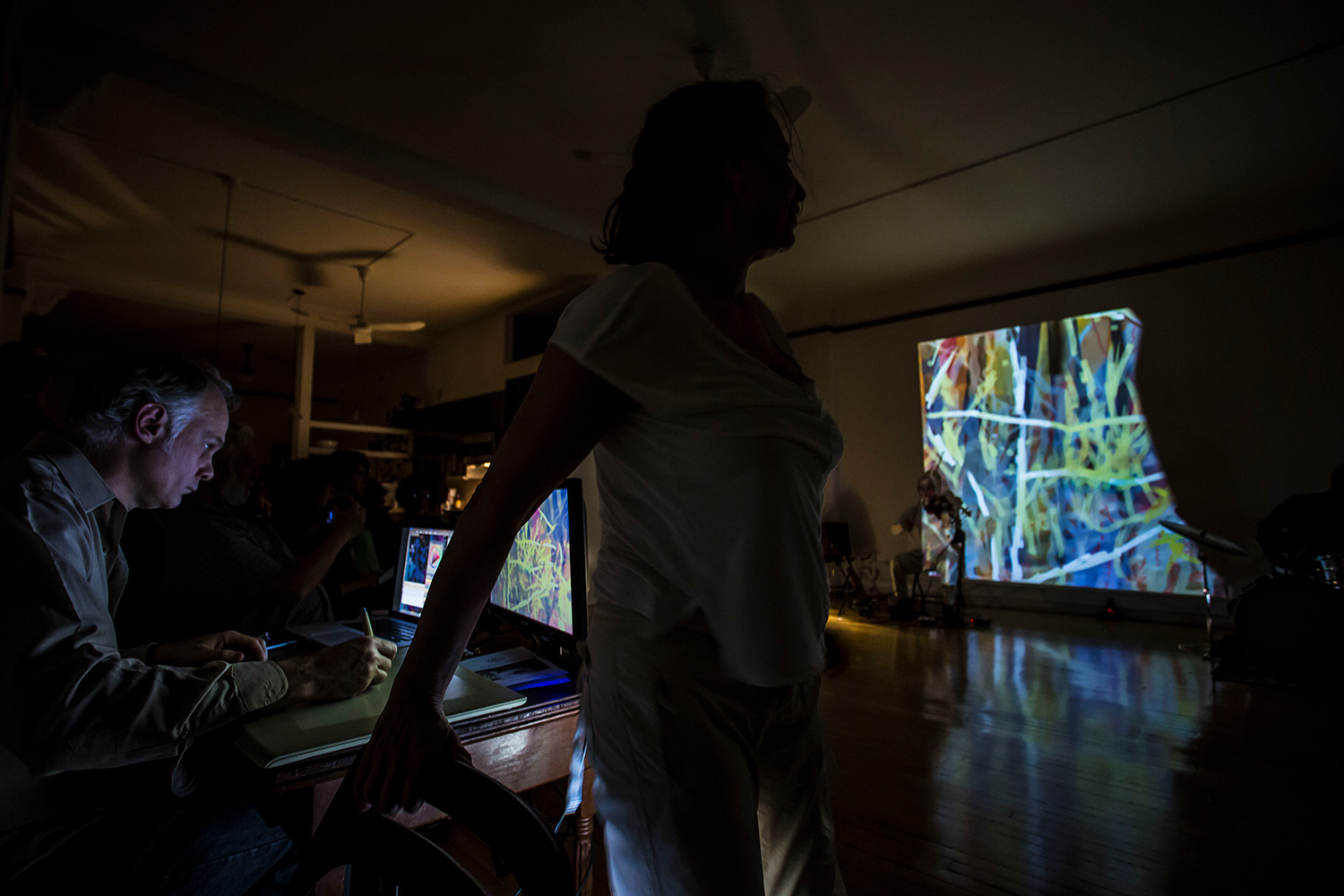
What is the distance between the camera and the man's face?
1.21 m

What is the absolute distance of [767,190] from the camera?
0.70 meters

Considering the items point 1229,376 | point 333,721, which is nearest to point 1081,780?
point 333,721

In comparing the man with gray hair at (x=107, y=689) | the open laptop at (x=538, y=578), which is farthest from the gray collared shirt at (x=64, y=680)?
the open laptop at (x=538, y=578)

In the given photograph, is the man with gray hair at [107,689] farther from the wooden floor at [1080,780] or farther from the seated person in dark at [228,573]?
the wooden floor at [1080,780]

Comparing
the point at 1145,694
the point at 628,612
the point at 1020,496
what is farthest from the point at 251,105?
the point at 1020,496

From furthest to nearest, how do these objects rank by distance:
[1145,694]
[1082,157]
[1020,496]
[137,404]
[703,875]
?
[1020,496]
[1082,157]
[1145,694]
[137,404]
[703,875]

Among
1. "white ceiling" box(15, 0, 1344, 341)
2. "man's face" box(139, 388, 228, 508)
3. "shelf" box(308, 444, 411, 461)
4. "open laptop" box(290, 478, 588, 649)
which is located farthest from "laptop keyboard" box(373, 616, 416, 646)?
"shelf" box(308, 444, 411, 461)

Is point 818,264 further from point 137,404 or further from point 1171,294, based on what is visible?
point 137,404

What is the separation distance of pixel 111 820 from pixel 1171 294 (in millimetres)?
7267

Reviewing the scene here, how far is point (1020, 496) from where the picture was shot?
243 inches

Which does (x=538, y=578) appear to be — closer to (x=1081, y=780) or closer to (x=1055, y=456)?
(x=1081, y=780)

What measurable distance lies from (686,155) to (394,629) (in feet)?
4.92

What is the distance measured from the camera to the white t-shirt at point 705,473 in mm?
524

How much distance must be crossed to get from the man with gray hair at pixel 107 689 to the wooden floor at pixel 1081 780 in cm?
154
